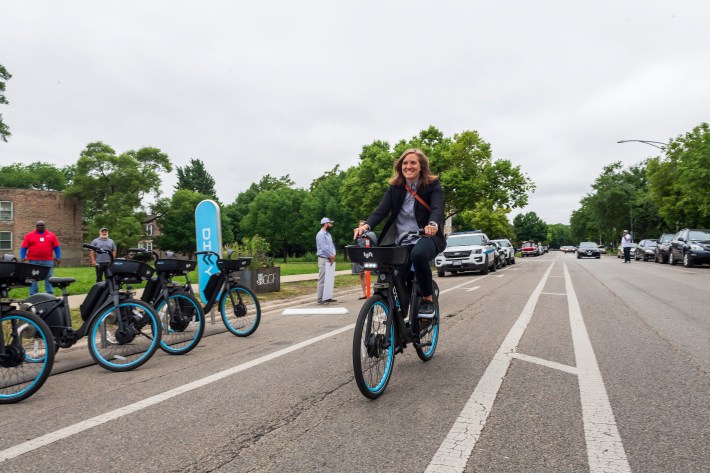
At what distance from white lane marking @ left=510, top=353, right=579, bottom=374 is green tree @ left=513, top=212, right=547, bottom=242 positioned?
154189 millimetres

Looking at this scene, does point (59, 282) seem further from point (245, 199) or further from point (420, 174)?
point (245, 199)

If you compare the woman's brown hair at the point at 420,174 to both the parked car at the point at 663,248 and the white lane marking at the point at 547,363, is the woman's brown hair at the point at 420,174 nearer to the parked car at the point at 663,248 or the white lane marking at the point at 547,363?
the white lane marking at the point at 547,363

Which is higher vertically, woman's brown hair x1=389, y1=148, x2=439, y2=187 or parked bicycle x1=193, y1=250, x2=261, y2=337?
woman's brown hair x1=389, y1=148, x2=439, y2=187

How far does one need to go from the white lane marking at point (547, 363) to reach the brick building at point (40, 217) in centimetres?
5173

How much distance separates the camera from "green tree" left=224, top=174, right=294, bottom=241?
86.1 m

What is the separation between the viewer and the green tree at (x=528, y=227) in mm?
154000

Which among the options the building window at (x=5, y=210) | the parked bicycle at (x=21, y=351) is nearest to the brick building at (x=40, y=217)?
the building window at (x=5, y=210)

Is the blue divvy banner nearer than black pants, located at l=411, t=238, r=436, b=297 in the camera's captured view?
No

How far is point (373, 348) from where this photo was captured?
148 inches

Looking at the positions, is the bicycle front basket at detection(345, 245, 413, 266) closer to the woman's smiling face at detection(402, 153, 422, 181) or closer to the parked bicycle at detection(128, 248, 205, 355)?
the woman's smiling face at detection(402, 153, 422, 181)

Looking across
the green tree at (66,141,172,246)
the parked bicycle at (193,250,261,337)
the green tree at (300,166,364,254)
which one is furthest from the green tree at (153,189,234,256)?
the parked bicycle at (193,250,261,337)

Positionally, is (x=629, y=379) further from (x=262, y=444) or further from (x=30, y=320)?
(x=30, y=320)

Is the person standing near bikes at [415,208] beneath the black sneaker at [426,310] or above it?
above

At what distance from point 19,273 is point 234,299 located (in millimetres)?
2947
